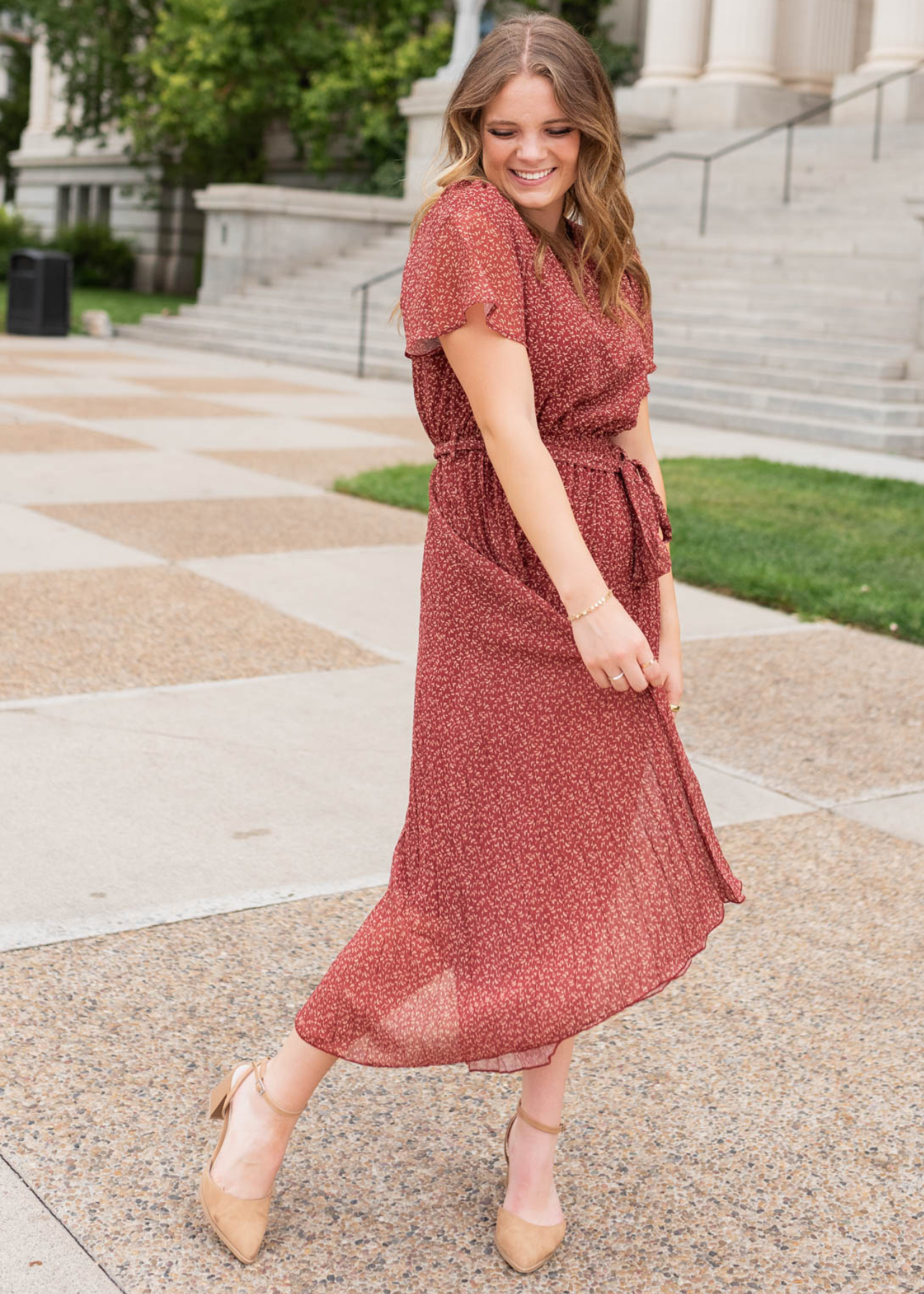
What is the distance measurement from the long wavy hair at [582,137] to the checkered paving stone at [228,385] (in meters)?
13.4

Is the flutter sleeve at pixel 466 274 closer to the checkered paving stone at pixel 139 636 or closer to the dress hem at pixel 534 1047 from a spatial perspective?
the dress hem at pixel 534 1047

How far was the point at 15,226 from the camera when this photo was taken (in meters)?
35.2

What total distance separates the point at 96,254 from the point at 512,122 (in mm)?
36414

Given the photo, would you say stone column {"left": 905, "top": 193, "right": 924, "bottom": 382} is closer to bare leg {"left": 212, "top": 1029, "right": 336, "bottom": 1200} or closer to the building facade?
the building facade

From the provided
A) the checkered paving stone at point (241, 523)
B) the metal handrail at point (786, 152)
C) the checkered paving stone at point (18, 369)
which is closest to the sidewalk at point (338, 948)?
the checkered paving stone at point (241, 523)

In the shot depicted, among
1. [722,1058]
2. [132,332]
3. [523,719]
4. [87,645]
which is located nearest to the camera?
[523,719]

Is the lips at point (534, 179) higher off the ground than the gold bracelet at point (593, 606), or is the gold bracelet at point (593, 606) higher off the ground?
the lips at point (534, 179)

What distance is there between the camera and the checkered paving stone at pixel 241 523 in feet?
26.5

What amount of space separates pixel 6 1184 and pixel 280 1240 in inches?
17.5

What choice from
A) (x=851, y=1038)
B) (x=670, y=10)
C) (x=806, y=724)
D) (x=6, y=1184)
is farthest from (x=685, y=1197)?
(x=670, y=10)

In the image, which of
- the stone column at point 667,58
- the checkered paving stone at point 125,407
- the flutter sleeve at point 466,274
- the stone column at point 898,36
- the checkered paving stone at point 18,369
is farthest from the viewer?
the stone column at point 667,58

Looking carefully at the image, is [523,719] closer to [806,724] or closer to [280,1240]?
[280,1240]

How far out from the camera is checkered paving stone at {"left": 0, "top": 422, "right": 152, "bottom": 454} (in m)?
11.0

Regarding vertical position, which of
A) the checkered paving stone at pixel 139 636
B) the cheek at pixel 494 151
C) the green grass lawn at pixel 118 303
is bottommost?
the checkered paving stone at pixel 139 636
